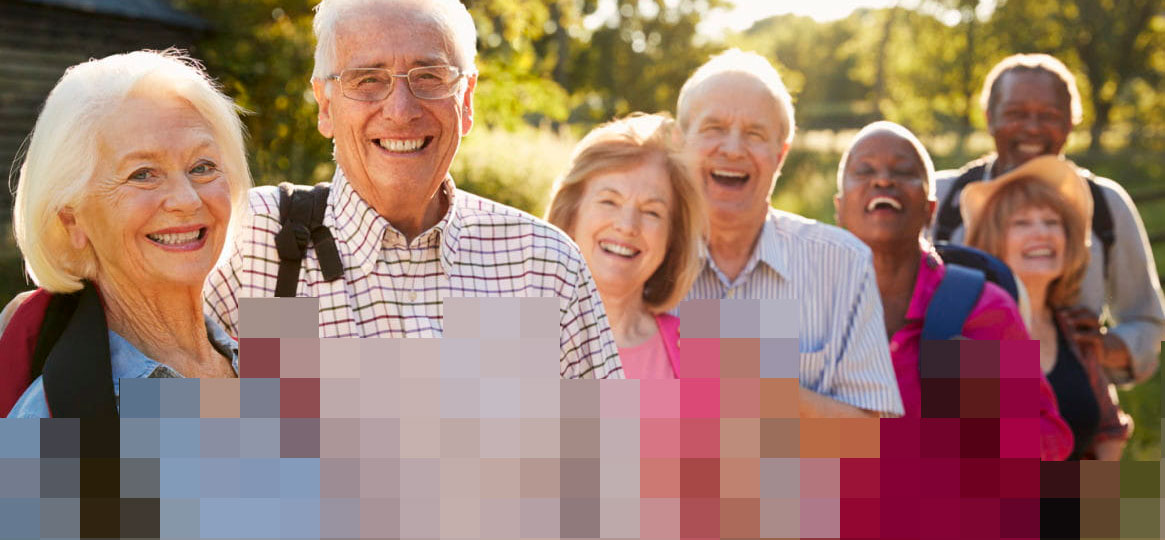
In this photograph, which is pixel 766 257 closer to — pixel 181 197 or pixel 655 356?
pixel 655 356

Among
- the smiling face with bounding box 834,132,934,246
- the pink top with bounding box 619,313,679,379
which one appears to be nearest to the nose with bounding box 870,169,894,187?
the smiling face with bounding box 834,132,934,246

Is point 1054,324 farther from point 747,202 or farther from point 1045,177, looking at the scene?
point 747,202

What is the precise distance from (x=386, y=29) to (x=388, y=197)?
41cm

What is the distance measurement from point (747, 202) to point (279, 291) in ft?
6.03

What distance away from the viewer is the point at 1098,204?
16.1 feet

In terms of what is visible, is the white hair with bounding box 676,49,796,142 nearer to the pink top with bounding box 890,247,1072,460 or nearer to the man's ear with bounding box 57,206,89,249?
the pink top with bounding box 890,247,1072,460

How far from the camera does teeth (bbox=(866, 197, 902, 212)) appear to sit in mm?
3961

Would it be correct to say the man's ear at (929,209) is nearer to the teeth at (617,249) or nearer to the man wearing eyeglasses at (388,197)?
the teeth at (617,249)

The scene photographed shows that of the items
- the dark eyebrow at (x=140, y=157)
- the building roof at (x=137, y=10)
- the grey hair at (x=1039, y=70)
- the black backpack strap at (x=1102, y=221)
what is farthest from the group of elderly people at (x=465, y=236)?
the building roof at (x=137, y=10)

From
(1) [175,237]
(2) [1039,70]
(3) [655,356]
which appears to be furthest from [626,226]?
(2) [1039,70]

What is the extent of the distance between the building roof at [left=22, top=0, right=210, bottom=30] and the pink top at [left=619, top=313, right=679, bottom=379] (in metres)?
12.1

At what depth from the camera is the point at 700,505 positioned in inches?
90.7

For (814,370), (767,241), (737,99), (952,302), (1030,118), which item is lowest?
(814,370)

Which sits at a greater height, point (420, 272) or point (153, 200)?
point (153, 200)
